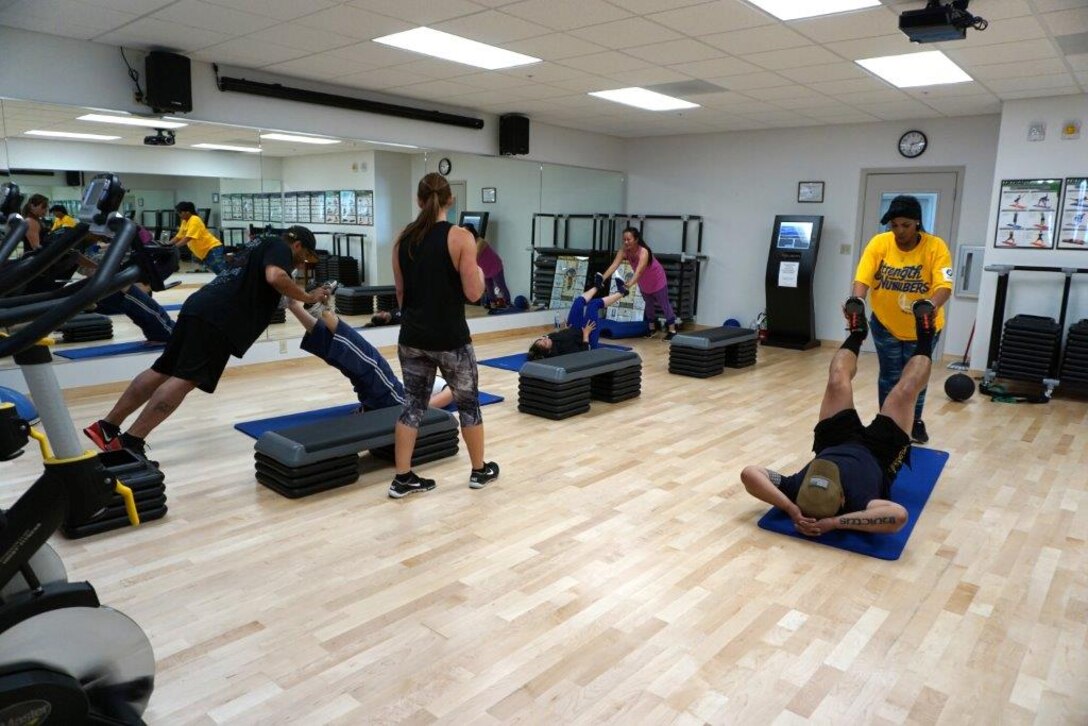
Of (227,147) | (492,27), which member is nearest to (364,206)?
(227,147)

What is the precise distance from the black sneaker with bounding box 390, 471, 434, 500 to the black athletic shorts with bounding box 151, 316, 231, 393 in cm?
98

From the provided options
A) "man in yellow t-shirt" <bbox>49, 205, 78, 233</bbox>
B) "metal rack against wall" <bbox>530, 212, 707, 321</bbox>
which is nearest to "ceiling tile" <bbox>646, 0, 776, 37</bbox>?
"man in yellow t-shirt" <bbox>49, 205, 78, 233</bbox>

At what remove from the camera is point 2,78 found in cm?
435

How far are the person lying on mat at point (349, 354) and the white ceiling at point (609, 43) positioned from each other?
1703 mm

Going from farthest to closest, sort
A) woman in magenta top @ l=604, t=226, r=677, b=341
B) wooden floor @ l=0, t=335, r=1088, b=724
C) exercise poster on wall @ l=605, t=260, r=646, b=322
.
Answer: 1. exercise poster on wall @ l=605, t=260, r=646, b=322
2. woman in magenta top @ l=604, t=226, r=677, b=341
3. wooden floor @ l=0, t=335, r=1088, b=724

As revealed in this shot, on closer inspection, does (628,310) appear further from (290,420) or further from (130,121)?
(130,121)

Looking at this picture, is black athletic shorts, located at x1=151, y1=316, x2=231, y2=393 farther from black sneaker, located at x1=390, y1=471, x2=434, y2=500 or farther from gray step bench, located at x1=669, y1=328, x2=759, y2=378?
gray step bench, located at x1=669, y1=328, x2=759, y2=378

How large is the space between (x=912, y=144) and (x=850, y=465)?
570cm

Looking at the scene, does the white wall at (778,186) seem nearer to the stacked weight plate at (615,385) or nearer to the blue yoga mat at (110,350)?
the stacked weight plate at (615,385)

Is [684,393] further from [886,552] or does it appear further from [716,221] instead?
[716,221]

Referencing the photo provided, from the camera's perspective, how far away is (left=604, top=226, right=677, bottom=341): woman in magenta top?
6789 mm

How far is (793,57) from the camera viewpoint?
4816 mm

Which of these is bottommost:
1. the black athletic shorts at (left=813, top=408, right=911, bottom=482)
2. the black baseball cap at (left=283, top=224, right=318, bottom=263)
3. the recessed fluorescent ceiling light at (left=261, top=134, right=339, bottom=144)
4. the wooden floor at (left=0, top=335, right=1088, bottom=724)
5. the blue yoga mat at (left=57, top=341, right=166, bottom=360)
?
the wooden floor at (left=0, top=335, right=1088, bottom=724)

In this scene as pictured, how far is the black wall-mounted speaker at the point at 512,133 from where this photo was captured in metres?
7.43
